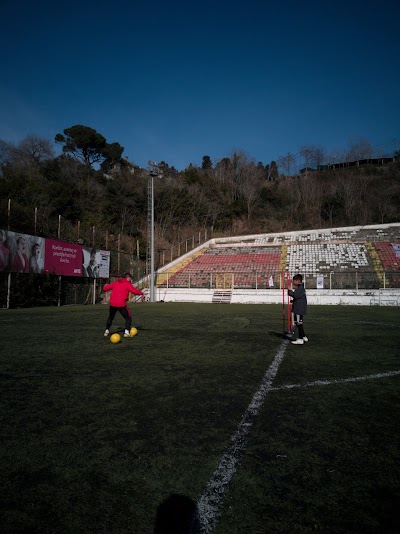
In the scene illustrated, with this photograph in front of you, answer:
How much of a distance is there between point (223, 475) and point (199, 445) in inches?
20.6

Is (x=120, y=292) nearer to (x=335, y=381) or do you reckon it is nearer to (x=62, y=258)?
(x=335, y=381)

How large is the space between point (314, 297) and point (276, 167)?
59356 millimetres

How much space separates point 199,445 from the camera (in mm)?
2953

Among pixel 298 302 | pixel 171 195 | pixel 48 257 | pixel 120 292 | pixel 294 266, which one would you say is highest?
pixel 171 195

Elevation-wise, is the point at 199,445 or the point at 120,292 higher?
the point at 120,292

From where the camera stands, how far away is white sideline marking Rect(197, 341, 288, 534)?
2.03 metres

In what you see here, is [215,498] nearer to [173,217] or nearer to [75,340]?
[75,340]

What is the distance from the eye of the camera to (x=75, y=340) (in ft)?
27.7

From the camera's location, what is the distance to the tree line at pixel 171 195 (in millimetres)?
33812

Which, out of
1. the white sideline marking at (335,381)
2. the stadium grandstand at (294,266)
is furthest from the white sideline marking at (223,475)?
the stadium grandstand at (294,266)

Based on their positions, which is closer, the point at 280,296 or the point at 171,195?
the point at 280,296

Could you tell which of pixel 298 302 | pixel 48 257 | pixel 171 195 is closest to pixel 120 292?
pixel 298 302

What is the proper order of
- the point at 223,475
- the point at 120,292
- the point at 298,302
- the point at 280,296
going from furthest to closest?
the point at 280,296 < the point at 120,292 < the point at 298,302 < the point at 223,475

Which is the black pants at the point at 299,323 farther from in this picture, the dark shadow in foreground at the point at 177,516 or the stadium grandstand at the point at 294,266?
the stadium grandstand at the point at 294,266
